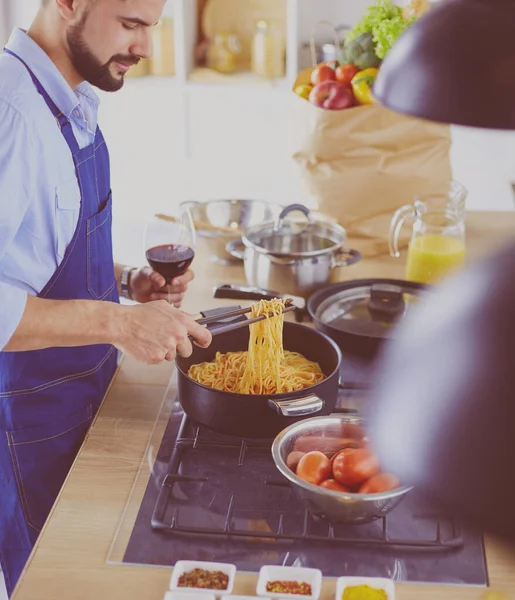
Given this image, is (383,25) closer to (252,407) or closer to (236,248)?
(236,248)

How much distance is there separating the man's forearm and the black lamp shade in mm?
1111

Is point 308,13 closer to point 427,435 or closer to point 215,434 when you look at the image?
point 215,434

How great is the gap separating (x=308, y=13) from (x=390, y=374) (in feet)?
16.1

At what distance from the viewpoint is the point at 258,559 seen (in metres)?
1.34

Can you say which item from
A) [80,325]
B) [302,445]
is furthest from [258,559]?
[80,325]

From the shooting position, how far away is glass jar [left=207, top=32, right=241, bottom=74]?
5082mm

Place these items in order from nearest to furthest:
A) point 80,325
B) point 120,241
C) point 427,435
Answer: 1. point 427,435
2. point 80,325
3. point 120,241

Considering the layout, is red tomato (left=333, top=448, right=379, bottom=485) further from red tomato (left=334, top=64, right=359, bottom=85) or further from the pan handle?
red tomato (left=334, top=64, right=359, bottom=85)

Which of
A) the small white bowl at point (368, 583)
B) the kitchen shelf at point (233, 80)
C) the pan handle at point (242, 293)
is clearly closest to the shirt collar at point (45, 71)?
the pan handle at point (242, 293)

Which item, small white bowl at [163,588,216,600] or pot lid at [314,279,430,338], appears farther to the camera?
pot lid at [314,279,430,338]

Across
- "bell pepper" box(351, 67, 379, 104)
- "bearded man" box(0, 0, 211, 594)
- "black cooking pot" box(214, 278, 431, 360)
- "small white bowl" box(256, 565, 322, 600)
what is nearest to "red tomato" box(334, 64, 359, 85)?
"bell pepper" box(351, 67, 379, 104)

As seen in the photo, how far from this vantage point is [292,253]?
220 cm

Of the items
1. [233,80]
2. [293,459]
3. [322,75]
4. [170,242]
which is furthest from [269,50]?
[293,459]

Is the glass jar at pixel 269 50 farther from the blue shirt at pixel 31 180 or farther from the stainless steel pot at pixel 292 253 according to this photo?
the blue shirt at pixel 31 180
